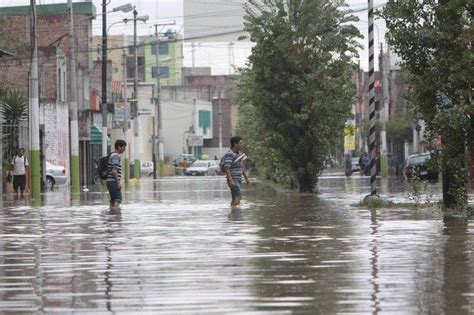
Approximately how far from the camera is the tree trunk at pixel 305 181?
43.1m

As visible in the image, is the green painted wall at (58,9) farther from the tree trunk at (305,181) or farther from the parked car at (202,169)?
the tree trunk at (305,181)

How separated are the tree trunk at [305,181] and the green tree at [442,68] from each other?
16.8 metres

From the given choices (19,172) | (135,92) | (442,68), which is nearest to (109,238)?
(442,68)

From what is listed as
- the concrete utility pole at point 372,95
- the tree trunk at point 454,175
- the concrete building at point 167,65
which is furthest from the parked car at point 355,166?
the tree trunk at point 454,175

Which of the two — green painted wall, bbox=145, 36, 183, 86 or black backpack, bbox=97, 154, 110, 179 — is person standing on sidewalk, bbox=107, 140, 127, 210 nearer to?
black backpack, bbox=97, 154, 110, 179

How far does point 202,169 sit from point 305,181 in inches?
2377

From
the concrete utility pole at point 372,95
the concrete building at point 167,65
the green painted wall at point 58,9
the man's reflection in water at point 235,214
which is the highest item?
the concrete building at point 167,65

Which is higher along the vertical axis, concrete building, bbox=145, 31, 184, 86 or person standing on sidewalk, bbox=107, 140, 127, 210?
concrete building, bbox=145, 31, 184, 86

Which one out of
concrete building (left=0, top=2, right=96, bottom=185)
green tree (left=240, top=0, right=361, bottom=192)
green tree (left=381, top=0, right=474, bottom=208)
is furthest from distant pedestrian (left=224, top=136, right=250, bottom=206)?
concrete building (left=0, top=2, right=96, bottom=185)

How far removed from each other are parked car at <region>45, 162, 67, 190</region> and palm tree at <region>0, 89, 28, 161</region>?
5.50 meters

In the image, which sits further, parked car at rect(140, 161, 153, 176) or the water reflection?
parked car at rect(140, 161, 153, 176)

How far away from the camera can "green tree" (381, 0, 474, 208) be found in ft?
78.7

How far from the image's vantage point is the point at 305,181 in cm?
4347

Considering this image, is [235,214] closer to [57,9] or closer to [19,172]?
[19,172]
